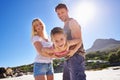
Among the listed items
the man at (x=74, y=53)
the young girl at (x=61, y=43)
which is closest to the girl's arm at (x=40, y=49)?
the young girl at (x=61, y=43)

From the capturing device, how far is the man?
11.4ft

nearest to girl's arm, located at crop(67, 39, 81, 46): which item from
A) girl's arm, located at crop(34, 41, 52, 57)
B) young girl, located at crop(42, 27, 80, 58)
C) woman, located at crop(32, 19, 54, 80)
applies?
young girl, located at crop(42, 27, 80, 58)

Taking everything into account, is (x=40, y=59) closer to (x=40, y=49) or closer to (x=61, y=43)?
(x=40, y=49)

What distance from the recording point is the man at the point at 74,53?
3.49m

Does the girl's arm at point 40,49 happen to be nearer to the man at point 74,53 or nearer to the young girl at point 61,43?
the young girl at point 61,43

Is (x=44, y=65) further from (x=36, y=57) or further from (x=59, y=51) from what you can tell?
(x=59, y=51)

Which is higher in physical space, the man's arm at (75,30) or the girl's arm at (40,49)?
the man's arm at (75,30)

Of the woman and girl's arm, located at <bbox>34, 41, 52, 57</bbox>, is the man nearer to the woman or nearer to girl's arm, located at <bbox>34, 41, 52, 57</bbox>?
girl's arm, located at <bbox>34, 41, 52, 57</bbox>

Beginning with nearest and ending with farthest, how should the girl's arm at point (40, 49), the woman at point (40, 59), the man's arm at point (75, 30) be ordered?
the man's arm at point (75, 30) < the girl's arm at point (40, 49) < the woman at point (40, 59)

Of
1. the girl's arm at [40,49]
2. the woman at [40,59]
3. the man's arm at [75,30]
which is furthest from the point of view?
the woman at [40,59]

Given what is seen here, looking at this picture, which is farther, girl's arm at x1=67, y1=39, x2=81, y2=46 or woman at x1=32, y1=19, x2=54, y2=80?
woman at x1=32, y1=19, x2=54, y2=80

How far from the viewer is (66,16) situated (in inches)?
148

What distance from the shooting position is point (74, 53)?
3602 mm

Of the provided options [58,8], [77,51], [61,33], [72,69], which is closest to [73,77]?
[72,69]
